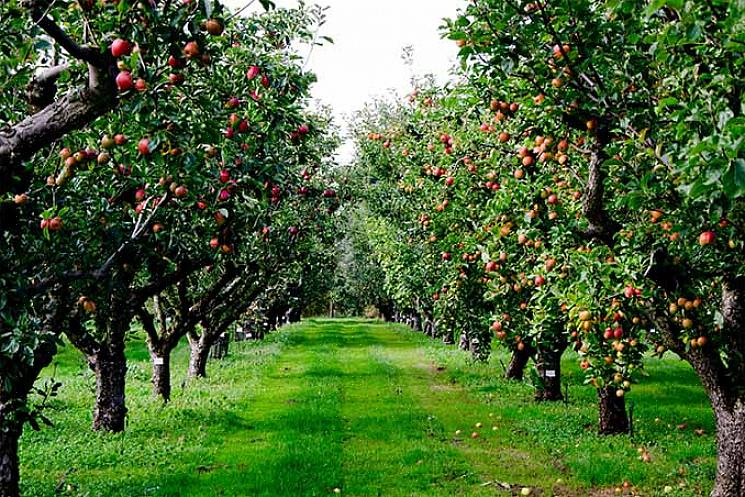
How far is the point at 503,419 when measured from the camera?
48.6ft

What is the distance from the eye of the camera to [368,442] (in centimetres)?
1267

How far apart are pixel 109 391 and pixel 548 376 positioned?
8857 mm

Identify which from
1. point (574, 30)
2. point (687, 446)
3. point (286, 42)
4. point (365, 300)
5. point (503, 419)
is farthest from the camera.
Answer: point (365, 300)

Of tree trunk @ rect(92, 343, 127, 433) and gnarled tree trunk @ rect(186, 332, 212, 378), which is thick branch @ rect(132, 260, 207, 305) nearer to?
tree trunk @ rect(92, 343, 127, 433)

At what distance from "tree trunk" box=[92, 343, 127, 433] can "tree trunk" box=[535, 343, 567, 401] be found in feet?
27.8

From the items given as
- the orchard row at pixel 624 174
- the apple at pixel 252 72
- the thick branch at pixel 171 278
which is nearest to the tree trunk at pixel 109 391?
the thick branch at pixel 171 278

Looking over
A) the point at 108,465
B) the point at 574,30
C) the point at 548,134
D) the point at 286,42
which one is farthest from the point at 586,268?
the point at 108,465

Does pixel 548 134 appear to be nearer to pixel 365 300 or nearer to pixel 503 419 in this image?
pixel 503 419

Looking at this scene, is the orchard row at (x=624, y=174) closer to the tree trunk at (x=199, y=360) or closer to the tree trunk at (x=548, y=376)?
the tree trunk at (x=548, y=376)

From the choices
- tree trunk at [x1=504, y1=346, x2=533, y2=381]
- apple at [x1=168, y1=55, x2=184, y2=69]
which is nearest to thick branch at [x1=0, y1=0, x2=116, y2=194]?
apple at [x1=168, y1=55, x2=184, y2=69]

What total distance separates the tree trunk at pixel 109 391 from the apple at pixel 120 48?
32.1 ft

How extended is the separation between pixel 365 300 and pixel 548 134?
190 feet

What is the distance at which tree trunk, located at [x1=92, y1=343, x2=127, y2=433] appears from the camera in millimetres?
13367

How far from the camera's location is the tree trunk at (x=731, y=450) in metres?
8.39
